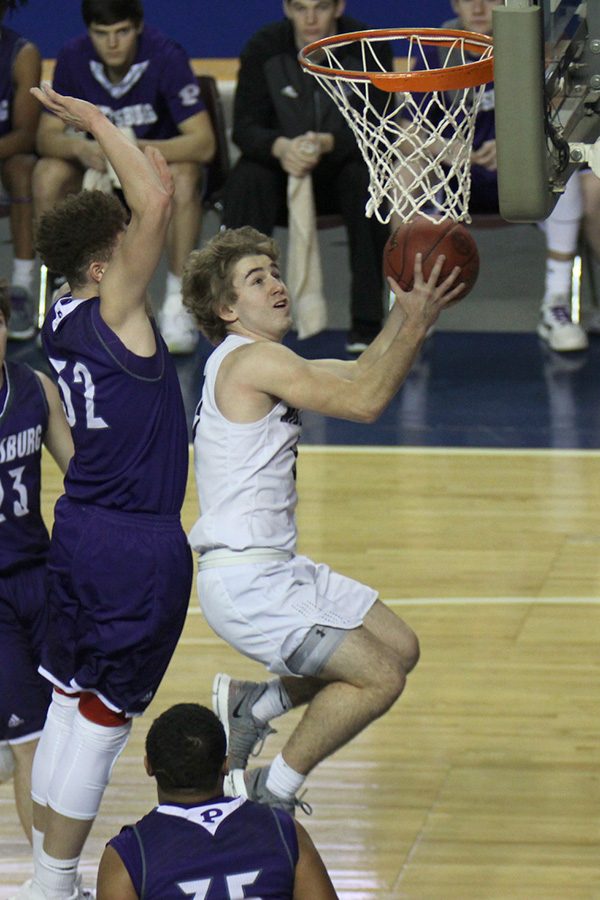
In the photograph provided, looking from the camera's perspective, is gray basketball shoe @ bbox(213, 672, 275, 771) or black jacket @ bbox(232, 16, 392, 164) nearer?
gray basketball shoe @ bbox(213, 672, 275, 771)

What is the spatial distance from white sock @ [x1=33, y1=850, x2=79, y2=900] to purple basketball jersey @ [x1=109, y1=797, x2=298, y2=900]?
2.57 feet

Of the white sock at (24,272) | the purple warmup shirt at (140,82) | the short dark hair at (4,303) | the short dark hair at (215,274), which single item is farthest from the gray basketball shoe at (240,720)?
the white sock at (24,272)

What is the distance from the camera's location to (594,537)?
6352mm

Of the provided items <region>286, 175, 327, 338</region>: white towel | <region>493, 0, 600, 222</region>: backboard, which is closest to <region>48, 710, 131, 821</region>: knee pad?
<region>493, 0, 600, 222</region>: backboard

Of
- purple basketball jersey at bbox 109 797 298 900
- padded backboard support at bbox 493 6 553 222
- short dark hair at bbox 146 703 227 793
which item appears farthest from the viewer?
padded backboard support at bbox 493 6 553 222

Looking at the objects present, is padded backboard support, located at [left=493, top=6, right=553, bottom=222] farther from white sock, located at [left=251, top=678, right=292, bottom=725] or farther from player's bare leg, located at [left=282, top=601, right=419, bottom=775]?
white sock, located at [left=251, top=678, right=292, bottom=725]

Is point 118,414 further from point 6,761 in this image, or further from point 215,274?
point 6,761

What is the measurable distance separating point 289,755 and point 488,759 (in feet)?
2.40

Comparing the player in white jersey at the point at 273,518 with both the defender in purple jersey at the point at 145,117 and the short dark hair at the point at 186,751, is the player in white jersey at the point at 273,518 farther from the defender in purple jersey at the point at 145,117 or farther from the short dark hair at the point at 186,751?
the defender in purple jersey at the point at 145,117

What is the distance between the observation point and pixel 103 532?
375 centimetres

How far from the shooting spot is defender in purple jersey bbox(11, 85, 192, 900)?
12.2ft

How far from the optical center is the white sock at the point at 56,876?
146 inches

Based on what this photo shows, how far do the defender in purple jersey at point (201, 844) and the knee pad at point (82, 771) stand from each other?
2.25ft

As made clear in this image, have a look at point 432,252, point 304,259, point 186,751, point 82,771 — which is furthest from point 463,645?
point 304,259
